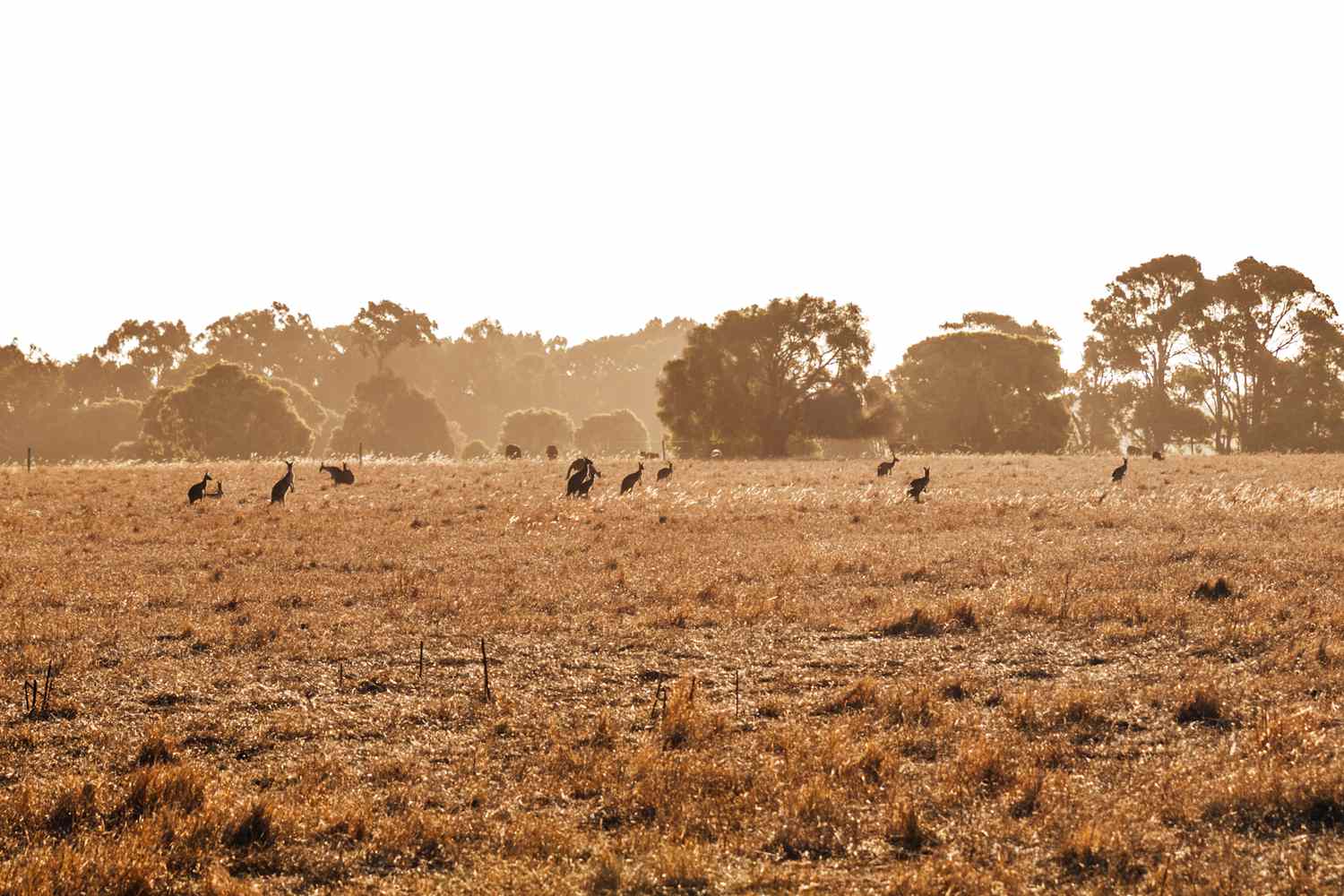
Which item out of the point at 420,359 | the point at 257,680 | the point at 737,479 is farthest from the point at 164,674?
the point at 420,359

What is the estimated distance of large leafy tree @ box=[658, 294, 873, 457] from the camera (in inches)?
2458

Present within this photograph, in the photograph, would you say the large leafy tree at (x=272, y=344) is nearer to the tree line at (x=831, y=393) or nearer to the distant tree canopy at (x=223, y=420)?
the tree line at (x=831, y=393)

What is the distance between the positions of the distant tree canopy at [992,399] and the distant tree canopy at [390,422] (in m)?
42.3

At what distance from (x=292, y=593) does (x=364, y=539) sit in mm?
5912

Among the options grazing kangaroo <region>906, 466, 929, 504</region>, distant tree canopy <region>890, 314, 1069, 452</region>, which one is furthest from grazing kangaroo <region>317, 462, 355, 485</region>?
distant tree canopy <region>890, 314, 1069, 452</region>

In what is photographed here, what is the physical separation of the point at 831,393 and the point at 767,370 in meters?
4.00

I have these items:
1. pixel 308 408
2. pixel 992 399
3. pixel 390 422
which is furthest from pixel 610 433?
pixel 992 399

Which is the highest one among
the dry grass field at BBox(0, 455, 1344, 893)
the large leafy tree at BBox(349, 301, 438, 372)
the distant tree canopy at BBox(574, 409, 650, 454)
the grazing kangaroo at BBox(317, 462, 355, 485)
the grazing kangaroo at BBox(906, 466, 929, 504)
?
the large leafy tree at BBox(349, 301, 438, 372)

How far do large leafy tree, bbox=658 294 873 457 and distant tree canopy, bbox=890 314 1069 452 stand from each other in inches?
363

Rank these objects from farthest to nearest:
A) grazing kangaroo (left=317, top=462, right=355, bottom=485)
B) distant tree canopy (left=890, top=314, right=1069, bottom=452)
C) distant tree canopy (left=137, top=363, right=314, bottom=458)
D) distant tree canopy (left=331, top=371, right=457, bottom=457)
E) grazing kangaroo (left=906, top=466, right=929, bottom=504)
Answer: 1. distant tree canopy (left=331, top=371, right=457, bottom=457)
2. distant tree canopy (left=137, top=363, right=314, bottom=458)
3. distant tree canopy (left=890, top=314, right=1069, bottom=452)
4. grazing kangaroo (left=317, top=462, right=355, bottom=485)
5. grazing kangaroo (left=906, top=466, right=929, bottom=504)

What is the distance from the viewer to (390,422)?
91.8m

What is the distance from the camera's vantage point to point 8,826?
745 centimetres

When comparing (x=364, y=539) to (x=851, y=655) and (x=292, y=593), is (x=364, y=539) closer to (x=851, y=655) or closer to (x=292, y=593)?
(x=292, y=593)

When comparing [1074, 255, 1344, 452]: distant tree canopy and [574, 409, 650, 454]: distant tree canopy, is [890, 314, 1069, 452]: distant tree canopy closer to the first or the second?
[1074, 255, 1344, 452]: distant tree canopy
